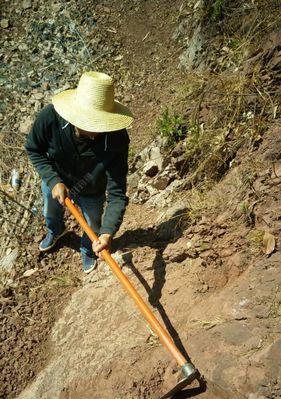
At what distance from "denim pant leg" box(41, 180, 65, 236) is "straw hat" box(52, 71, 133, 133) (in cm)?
77

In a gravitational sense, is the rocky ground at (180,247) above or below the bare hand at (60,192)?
below

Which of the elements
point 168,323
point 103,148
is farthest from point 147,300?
point 103,148

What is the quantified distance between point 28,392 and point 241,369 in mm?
1479

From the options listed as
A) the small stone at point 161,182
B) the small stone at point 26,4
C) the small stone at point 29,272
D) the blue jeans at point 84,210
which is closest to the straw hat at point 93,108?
the blue jeans at point 84,210

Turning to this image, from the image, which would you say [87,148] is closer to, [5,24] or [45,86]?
[45,86]

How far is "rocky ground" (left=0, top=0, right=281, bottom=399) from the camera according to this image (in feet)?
7.69

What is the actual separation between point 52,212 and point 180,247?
1.02 metres

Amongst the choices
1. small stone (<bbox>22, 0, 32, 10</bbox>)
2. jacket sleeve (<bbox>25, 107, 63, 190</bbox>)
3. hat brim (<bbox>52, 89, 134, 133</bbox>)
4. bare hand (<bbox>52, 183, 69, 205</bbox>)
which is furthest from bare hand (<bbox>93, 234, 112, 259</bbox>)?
small stone (<bbox>22, 0, 32, 10</bbox>)

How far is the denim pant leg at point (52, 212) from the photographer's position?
10.4ft

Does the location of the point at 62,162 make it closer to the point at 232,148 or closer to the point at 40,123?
the point at 40,123

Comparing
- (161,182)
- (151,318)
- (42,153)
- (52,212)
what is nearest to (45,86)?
(161,182)

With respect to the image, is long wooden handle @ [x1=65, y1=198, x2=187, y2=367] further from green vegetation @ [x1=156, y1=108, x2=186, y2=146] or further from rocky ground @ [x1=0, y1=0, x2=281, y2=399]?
green vegetation @ [x1=156, y1=108, x2=186, y2=146]

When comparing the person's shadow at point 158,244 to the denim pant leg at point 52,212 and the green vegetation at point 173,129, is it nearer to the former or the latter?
the denim pant leg at point 52,212

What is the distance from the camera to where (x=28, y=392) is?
2783mm
